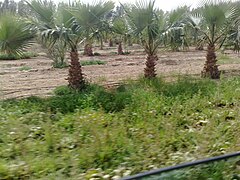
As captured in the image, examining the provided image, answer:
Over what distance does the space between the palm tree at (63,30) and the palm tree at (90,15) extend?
0.21 metres

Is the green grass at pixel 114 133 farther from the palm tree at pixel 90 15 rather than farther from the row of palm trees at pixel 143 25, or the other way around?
the palm tree at pixel 90 15

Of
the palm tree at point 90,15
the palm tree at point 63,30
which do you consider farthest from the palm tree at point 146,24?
the palm tree at point 63,30

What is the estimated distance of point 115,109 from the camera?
20.3 ft

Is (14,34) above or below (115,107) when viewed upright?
above

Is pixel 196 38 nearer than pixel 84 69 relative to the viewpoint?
Yes

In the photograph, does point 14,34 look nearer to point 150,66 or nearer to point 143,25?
point 143,25

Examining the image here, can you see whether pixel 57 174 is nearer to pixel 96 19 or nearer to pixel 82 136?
pixel 82 136

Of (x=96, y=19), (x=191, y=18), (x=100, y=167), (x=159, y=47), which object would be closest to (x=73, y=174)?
(x=100, y=167)

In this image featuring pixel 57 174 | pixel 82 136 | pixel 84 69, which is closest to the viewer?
pixel 57 174

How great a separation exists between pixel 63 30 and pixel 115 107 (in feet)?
8.93

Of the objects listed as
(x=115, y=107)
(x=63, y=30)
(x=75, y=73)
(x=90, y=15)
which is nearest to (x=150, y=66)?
(x=75, y=73)

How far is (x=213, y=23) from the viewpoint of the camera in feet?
30.9

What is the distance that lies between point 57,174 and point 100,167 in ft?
2.00

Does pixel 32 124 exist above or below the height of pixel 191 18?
below
